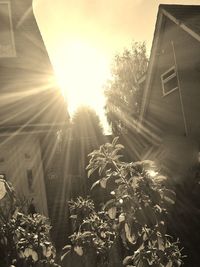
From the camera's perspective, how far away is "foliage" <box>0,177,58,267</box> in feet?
10.5

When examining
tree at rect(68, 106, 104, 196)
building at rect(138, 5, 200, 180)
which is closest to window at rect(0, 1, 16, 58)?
tree at rect(68, 106, 104, 196)

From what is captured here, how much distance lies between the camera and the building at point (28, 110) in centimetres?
1025

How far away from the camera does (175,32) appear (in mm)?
16625

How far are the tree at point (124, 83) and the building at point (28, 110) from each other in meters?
30.4

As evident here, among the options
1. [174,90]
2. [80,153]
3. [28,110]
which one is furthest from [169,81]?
[28,110]

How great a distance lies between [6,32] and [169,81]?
847cm

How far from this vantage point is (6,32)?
12266 mm

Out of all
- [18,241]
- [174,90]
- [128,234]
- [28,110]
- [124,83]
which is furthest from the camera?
[124,83]

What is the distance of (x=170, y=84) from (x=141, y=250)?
604 inches

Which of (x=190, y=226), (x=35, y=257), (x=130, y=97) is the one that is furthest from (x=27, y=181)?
(x=130, y=97)

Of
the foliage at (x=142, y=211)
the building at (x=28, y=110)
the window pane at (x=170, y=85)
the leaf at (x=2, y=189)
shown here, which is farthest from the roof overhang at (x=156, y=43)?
the leaf at (x=2, y=189)

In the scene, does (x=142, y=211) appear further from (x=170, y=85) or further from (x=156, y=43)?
(x=156, y=43)

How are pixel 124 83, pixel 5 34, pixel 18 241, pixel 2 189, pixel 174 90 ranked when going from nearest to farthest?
pixel 2 189 < pixel 18 241 < pixel 5 34 < pixel 174 90 < pixel 124 83

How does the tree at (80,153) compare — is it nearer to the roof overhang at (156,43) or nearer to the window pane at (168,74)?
the roof overhang at (156,43)
